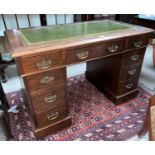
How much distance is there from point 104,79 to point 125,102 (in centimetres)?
35

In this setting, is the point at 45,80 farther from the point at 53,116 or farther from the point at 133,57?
the point at 133,57

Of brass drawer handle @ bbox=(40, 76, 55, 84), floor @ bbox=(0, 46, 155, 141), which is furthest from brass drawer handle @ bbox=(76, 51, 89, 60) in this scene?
floor @ bbox=(0, 46, 155, 141)

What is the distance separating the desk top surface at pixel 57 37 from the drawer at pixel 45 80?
18 cm

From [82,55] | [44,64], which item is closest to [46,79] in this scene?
[44,64]

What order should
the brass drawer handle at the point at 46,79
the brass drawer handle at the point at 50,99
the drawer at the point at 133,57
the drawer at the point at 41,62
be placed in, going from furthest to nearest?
the drawer at the point at 133,57, the brass drawer handle at the point at 50,99, the brass drawer handle at the point at 46,79, the drawer at the point at 41,62

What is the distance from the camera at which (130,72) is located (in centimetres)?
155

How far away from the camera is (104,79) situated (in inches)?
70.1

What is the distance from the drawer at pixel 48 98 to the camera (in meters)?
1.14

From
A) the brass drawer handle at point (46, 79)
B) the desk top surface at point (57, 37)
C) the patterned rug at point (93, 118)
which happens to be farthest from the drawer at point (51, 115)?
the desk top surface at point (57, 37)

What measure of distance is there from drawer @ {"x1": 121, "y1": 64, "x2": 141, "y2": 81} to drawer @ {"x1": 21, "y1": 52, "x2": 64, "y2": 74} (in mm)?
711

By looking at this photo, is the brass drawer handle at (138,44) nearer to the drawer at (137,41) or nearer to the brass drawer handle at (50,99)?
the drawer at (137,41)

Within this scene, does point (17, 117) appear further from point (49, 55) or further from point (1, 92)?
point (49, 55)

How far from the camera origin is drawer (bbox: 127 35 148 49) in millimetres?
1314

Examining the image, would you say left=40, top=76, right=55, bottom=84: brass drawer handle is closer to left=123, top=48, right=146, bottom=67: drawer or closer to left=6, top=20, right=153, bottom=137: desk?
left=6, top=20, right=153, bottom=137: desk
